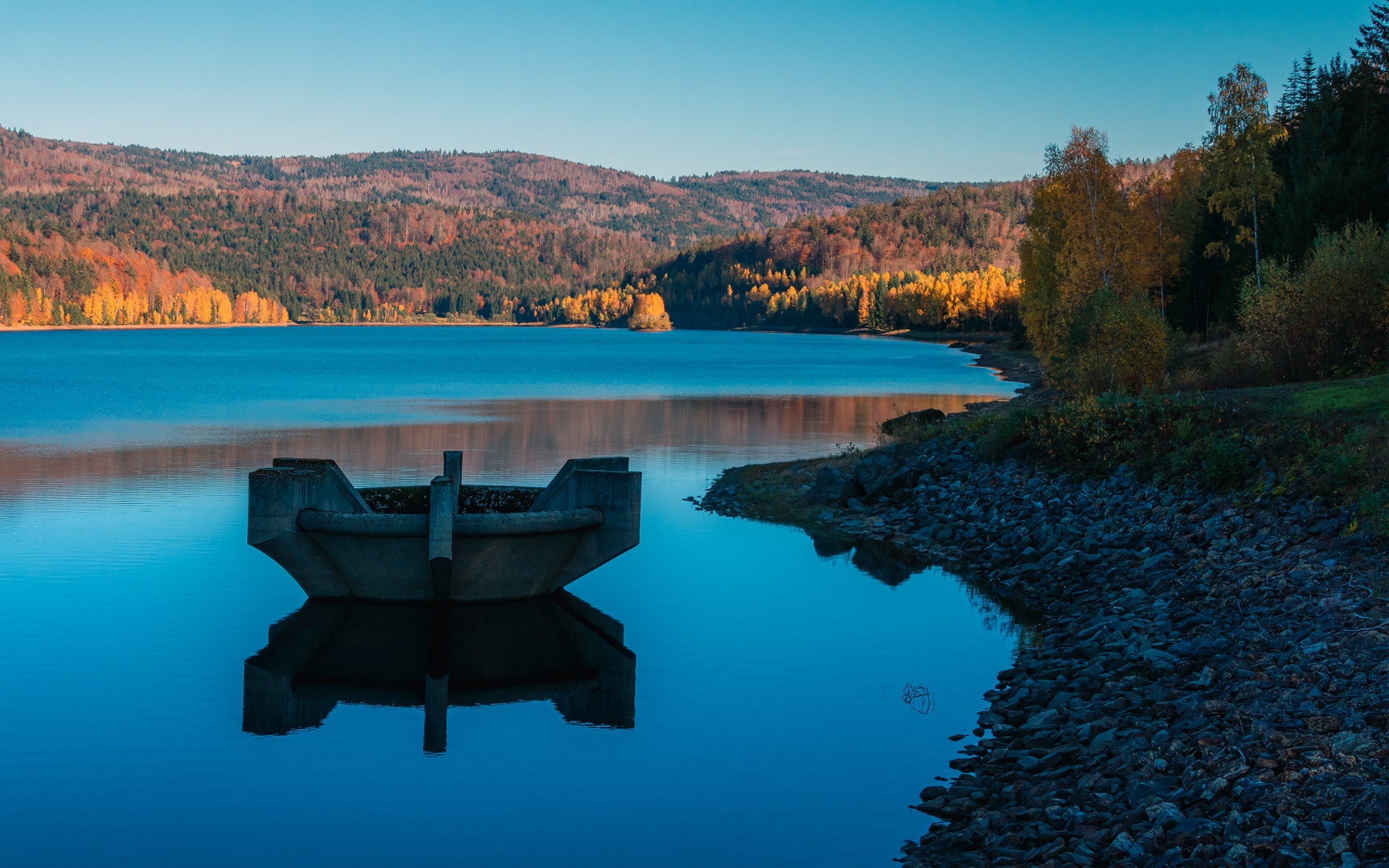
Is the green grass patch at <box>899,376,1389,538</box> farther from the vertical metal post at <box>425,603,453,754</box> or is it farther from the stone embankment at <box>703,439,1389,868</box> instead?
the vertical metal post at <box>425,603,453,754</box>

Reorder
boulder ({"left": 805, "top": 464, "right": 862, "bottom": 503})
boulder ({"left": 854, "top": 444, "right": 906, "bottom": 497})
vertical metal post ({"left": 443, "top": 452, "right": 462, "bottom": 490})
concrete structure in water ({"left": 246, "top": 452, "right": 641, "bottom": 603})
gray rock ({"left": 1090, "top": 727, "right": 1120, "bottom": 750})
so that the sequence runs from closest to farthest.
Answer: gray rock ({"left": 1090, "top": 727, "right": 1120, "bottom": 750}) → concrete structure in water ({"left": 246, "top": 452, "right": 641, "bottom": 603}) → vertical metal post ({"left": 443, "top": 452, "right": 462, "bottom": 490}) → boulder ({"left": 854, "top": 444, "right": 906, "bottom": 497}) → boulder ({"left": 805, "top": 464, "right": 862, "bottom": 503})

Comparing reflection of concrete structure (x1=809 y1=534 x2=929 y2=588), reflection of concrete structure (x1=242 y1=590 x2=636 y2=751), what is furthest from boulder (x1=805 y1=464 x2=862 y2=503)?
reflection of concrete structure (x1=242 y1=590 x2=636 y2=751)

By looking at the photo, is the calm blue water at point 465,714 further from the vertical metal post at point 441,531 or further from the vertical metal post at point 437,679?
the vertical metal post at point 441,531

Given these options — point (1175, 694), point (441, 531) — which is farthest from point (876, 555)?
point (1175, 694)

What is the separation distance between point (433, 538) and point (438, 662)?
1766 millimetres

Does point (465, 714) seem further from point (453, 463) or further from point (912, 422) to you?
point (912, 422)

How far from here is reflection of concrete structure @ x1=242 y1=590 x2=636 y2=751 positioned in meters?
13.8

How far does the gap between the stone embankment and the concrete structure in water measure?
6646mm

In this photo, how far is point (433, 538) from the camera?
16.1m

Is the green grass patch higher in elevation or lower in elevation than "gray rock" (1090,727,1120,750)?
higher

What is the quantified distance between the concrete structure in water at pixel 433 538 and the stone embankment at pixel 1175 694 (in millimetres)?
6646

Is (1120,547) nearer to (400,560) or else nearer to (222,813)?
(400,560)

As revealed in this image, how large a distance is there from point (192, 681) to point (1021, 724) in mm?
10086

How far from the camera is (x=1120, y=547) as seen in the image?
1872 cm
